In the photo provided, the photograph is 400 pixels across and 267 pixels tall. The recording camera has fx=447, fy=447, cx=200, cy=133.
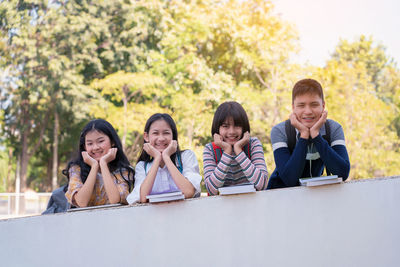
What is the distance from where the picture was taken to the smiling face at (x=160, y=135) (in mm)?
3205

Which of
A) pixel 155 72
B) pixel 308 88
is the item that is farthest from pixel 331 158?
pixel 155 72

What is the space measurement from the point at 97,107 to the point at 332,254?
18.9 metres

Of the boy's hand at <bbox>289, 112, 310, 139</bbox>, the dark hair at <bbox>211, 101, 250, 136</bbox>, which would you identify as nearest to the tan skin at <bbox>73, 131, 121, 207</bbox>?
the dark hair at <bbox>211, 101, 250, 136</bbox>

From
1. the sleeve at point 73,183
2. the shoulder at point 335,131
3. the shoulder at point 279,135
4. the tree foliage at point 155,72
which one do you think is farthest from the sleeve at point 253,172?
the tree foliage at point 155,72

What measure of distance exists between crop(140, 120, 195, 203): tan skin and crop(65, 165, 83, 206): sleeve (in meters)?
0.50

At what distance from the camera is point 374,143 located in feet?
68.2

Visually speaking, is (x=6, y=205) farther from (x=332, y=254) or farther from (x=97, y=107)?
(x=332, y=254)

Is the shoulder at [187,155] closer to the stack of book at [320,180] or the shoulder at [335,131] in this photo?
the shoulder at [335,131]

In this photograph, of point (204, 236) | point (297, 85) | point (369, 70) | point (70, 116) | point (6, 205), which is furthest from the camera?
point (369, 70)

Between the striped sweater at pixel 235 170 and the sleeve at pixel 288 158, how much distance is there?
15 centimetres

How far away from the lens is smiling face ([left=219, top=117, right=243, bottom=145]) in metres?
3.18

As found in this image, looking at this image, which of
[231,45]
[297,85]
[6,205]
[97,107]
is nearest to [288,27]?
[231,45]

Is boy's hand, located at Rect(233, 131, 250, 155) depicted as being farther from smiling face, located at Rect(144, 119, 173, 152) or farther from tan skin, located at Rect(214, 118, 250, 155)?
smiling face, located at Rect(144, 119, 173, 152)

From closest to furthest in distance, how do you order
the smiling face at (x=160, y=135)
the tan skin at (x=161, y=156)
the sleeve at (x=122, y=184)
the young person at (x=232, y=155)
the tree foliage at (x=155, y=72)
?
1. the tan skin at (x=161, y=156)
2. the young person at (x=232, y=155)
3. the sleeve at (x=122, y=184)
4. the smiling face at (x=160, y=135)
5. the tree foliage at (x=155, y=72)
